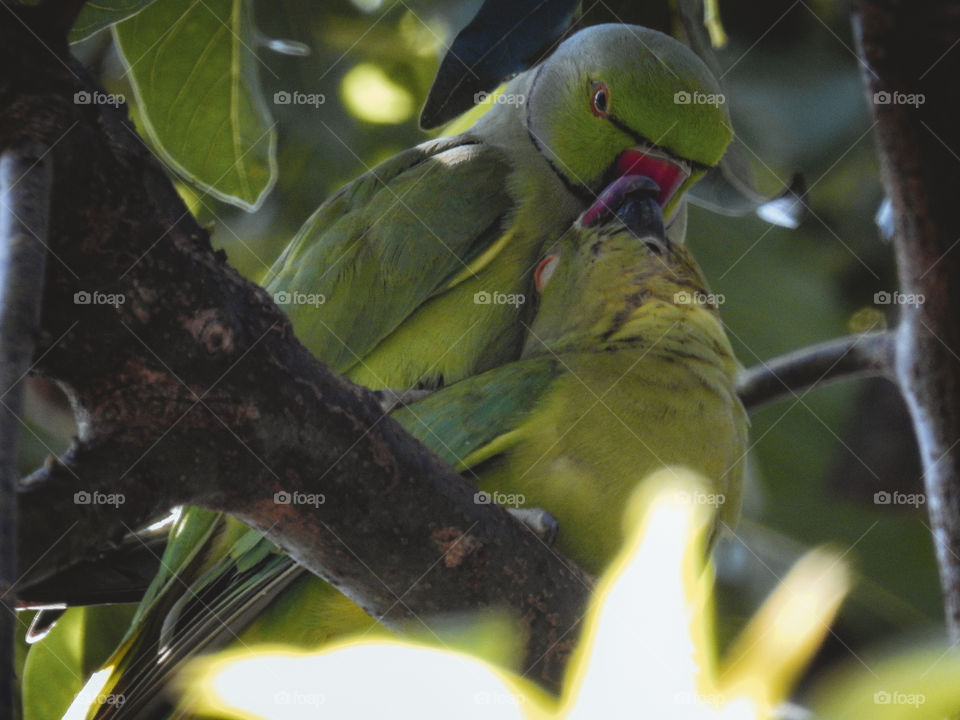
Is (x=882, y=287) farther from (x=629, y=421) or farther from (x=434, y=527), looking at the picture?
(x=434, y=527)

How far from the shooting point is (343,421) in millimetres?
1215

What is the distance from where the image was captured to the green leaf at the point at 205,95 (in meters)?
2.19

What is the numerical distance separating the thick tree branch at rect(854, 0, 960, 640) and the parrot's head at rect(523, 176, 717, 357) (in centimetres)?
42

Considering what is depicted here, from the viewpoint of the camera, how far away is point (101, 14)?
6.05 feet

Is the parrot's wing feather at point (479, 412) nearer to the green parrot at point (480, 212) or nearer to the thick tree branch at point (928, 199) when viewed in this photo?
the green parrot at point (480, 212)

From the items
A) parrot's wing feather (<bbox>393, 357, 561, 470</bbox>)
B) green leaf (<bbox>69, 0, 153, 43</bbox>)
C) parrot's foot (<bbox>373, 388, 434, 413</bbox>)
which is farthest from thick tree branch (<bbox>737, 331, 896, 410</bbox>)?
green leaf (<bbox>69, 0, 153, 43</bbox>)

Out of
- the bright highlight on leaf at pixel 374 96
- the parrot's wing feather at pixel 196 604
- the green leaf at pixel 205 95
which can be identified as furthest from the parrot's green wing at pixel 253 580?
the bright highlight on leaf at pixel 374 96

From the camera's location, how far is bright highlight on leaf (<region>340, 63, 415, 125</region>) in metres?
3.11

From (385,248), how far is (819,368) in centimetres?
105

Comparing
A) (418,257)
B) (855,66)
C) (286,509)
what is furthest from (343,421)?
(855,66)

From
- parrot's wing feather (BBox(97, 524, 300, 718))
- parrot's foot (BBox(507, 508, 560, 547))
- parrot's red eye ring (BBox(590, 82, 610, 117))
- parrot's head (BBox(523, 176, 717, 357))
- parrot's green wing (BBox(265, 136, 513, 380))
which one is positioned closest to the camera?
parrot's wing feather (BBox(97, 524, 300, 718))

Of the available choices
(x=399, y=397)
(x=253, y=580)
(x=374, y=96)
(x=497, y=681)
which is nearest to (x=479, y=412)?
(x=399, y=397)

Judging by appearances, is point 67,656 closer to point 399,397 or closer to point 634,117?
point 399,397

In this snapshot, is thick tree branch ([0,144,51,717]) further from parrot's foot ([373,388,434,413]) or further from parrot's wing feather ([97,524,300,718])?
parrot's foot ([373,388,434,413])
